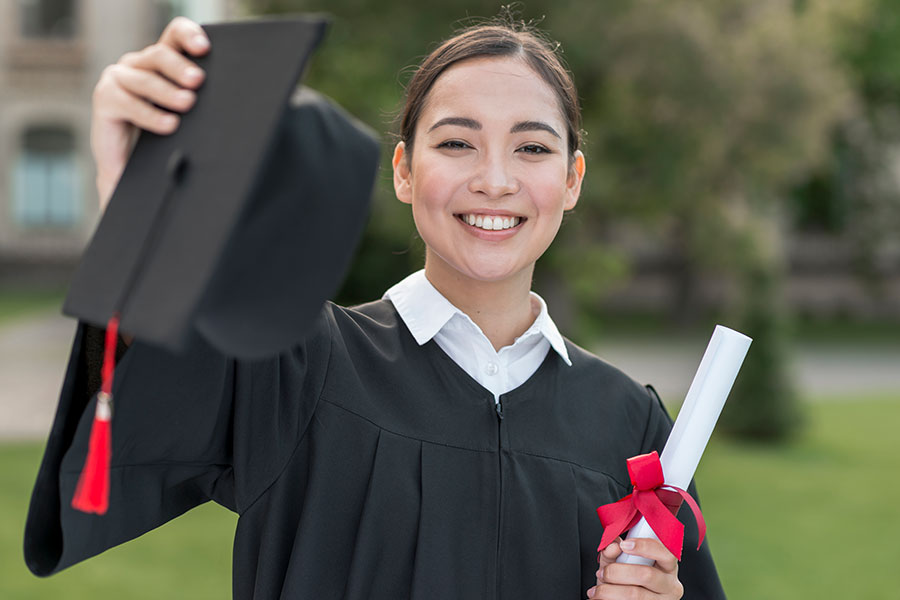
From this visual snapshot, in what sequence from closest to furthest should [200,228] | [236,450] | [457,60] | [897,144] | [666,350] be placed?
[200,228] < [236,450] < [457,60] < [666,350] < [897,144]

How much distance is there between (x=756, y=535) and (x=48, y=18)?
21.6 metres

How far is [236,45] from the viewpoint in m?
1.16

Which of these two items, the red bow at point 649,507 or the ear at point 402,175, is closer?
the red bow at point 649,507

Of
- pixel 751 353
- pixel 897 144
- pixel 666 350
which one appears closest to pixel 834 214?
pixel 897 144

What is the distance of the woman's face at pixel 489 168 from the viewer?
168 centimetres

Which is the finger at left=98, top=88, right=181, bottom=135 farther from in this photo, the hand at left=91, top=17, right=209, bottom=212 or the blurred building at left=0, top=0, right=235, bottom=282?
the blurred building at left=0, top=0, right=235, bottom=282

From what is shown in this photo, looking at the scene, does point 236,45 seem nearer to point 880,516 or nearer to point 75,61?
point 880,516

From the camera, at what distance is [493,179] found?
166 centimetres

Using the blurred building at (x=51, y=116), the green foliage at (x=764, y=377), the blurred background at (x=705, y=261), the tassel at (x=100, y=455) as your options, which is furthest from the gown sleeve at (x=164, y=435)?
the blurred building at (x=51, y=116)

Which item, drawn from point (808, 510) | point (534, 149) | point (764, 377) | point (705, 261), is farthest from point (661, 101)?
point (534, 149)

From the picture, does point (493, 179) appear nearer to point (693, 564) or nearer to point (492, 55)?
point (492, 55)

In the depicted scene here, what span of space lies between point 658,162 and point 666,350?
769 centimetres

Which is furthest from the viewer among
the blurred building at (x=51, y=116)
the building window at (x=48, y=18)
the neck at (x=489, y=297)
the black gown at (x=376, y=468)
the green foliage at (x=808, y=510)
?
the building window at (x=48, y=18)

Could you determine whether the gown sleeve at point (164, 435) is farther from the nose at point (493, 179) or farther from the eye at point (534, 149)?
the eye at point (534, 149)
